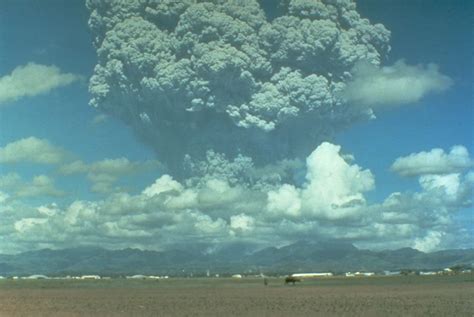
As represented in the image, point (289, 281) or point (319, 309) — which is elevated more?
point (289, 281)

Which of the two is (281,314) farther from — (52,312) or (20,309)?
(20,309)

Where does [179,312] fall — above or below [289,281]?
below

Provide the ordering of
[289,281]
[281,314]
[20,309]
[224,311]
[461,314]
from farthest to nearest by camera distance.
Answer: [289,281] < [20,309] < [224,311] < [281,314] < [461,314]

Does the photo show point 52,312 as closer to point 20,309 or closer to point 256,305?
point 20,309

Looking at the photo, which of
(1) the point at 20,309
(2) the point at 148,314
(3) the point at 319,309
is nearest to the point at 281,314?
(3) the point at 319,309

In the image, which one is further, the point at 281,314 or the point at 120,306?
the point at 120,306

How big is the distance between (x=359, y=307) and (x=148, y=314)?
1479cm

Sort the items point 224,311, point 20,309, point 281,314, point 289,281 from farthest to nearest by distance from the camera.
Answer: point 289,281 < point 20,309 < point 224,311 < point 281,314

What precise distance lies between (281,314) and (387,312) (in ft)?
22.2

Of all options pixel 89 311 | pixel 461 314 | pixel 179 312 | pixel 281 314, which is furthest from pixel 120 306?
pixel 461 314

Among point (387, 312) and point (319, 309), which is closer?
Result: point (387, 312)

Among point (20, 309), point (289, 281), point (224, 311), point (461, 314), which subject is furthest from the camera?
point (289, 281)

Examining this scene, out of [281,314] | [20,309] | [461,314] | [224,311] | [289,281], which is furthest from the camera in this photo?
[289,281]

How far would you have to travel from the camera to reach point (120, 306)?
57219mm
